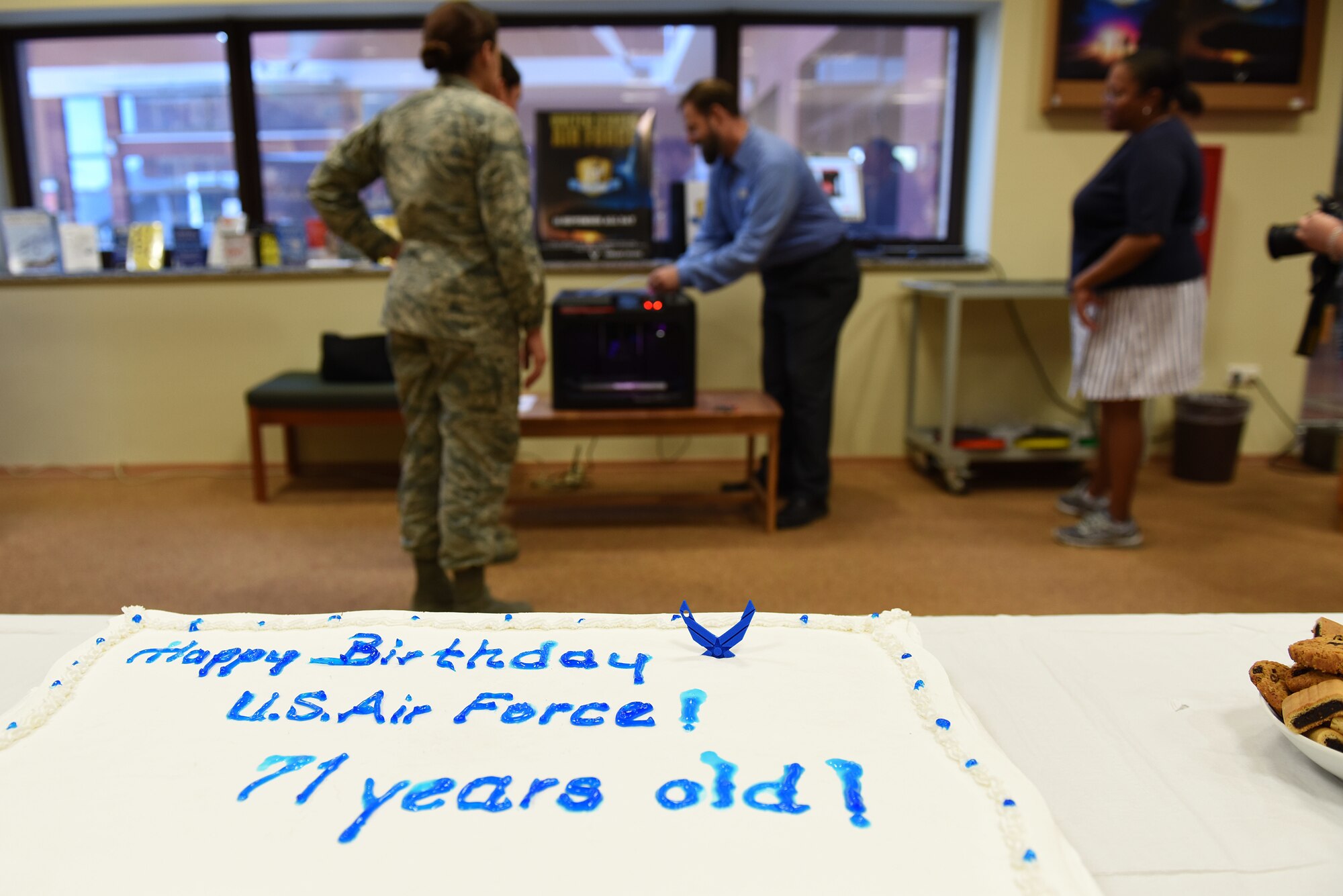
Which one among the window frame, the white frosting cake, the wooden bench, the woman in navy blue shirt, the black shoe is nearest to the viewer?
the white frosting cake

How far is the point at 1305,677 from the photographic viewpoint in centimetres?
77

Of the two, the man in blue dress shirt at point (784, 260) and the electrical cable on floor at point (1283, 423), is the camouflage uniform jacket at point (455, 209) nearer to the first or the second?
the man in blue dress shirt at point (784, 260)

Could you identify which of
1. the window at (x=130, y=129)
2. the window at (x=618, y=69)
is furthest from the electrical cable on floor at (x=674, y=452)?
the window at (x=130, y=129)

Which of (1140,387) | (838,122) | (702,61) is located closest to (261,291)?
(702,61)

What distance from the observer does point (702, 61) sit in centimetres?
400

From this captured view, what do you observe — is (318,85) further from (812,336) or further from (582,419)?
(812,336)

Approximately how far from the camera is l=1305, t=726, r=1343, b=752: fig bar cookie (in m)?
0.72

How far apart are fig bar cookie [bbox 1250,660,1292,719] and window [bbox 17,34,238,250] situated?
13.7ft

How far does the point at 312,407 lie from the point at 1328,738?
328 centimetres

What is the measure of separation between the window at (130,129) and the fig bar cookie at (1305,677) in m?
4.21

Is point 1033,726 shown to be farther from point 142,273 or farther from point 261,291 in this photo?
point 142,273

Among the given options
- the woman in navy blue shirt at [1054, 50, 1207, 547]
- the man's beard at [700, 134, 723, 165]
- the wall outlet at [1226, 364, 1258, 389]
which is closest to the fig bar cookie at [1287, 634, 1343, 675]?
the woman in navy blue shirt at [1054, 50, 1207, 547]

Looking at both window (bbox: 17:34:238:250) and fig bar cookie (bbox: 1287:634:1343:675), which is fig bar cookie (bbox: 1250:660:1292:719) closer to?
fig bar cookie (bbox: 1287:634:1343:675)

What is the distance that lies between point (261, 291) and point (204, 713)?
333cm
